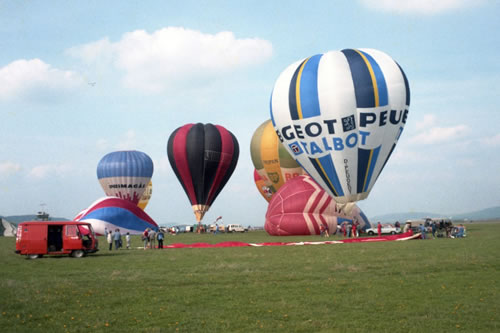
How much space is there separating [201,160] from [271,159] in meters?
8.69

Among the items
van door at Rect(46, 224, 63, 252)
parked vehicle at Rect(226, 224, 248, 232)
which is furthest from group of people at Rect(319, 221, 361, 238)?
parked vehicle at Rect(226, 224, 248, 232)

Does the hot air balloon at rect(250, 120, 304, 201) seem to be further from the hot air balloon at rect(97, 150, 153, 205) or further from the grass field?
the grass field

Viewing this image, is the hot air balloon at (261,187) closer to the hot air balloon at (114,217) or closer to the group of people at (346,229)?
the hot air balloon at (114,217)

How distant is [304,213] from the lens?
41.5 m

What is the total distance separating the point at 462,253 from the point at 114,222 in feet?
122

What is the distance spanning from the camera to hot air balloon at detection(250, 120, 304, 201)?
54.6 m

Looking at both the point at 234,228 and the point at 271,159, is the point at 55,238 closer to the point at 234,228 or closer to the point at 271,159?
the point at 271,159

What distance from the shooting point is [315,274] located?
15.8 metres

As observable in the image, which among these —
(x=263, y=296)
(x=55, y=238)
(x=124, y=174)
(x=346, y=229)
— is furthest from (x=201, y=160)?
(x=263, y=296)

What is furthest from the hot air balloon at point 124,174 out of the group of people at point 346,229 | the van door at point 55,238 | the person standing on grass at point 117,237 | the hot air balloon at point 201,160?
the van door at point 55,238

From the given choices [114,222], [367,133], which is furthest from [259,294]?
[114,222]

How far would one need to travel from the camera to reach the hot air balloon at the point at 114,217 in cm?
5031

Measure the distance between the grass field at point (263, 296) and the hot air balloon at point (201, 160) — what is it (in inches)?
1588

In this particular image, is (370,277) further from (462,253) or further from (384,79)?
(384,79)
